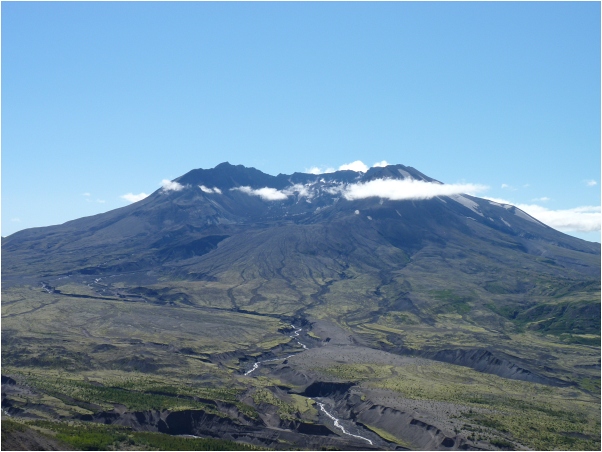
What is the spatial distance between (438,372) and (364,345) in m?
32.6

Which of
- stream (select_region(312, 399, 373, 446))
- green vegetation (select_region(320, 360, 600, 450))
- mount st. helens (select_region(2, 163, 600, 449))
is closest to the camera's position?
green vegetation (select_region(320, 360, 600, 450))

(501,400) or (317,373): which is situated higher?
(317,373)

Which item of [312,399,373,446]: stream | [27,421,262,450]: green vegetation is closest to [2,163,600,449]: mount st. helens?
[312,399,373,446]: stream

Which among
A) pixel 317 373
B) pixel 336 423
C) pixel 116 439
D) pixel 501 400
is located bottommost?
pixel 336 423

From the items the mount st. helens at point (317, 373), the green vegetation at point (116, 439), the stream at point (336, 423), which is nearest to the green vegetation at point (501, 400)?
the mount st. helens at point (317, 373)

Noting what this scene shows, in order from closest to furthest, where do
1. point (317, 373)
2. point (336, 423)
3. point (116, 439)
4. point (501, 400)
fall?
point (116, 439), point (336, 423), point (501, 400), point (317, 373)

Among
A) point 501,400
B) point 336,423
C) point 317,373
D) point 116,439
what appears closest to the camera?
point 116,439

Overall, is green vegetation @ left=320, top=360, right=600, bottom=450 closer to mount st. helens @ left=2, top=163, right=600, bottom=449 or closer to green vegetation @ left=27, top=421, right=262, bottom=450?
mount st. helens @ left=2, top=163, right=600, bottom=449

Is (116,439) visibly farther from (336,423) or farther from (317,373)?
(317,373)

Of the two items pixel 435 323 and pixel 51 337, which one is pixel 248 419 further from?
pixel 435 323

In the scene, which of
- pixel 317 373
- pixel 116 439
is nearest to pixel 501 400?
pixel 317 373

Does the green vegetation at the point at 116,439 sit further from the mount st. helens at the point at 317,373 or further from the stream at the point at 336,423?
the stream at the point at 336,423

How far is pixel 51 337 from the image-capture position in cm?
14325

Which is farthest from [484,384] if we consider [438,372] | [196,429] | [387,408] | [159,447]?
[159,447]
